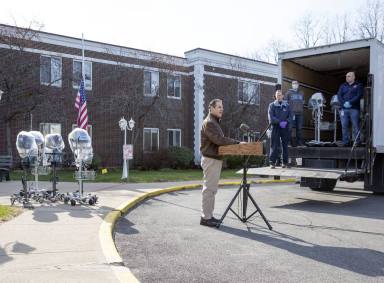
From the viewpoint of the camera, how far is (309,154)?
11438 millimetres

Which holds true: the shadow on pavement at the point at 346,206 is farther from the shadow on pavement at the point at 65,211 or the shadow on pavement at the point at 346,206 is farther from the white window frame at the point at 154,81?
the white window frame at the point at 154,81

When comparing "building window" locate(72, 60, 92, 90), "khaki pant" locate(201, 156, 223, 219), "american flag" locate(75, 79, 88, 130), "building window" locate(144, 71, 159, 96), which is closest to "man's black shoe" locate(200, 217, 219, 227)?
"khaki pant" locate(201, 156, 223, 219)

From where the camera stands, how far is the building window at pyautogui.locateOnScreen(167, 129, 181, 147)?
95.3ft

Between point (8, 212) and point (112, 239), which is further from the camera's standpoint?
point (8, 212)

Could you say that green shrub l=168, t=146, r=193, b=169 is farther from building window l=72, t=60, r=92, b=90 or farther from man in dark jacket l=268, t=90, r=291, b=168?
man in dark jacket l=268, t=90, r=291, b=168

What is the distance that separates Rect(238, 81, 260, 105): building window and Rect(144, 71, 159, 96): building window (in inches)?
255

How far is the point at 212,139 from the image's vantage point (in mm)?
7242

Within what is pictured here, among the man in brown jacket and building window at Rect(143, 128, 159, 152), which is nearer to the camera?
the man in brown jacket

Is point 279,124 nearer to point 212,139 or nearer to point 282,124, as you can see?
point 282,124

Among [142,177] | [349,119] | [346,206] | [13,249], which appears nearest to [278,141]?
[349,119]

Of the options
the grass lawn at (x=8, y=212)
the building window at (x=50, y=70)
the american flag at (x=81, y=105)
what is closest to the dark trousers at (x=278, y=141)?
the grass lawn at (x=8, y=212)

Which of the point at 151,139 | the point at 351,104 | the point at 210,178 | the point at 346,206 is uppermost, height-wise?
the point at 351,104

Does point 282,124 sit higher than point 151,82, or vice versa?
point 151,82

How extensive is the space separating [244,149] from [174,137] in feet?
73.5
